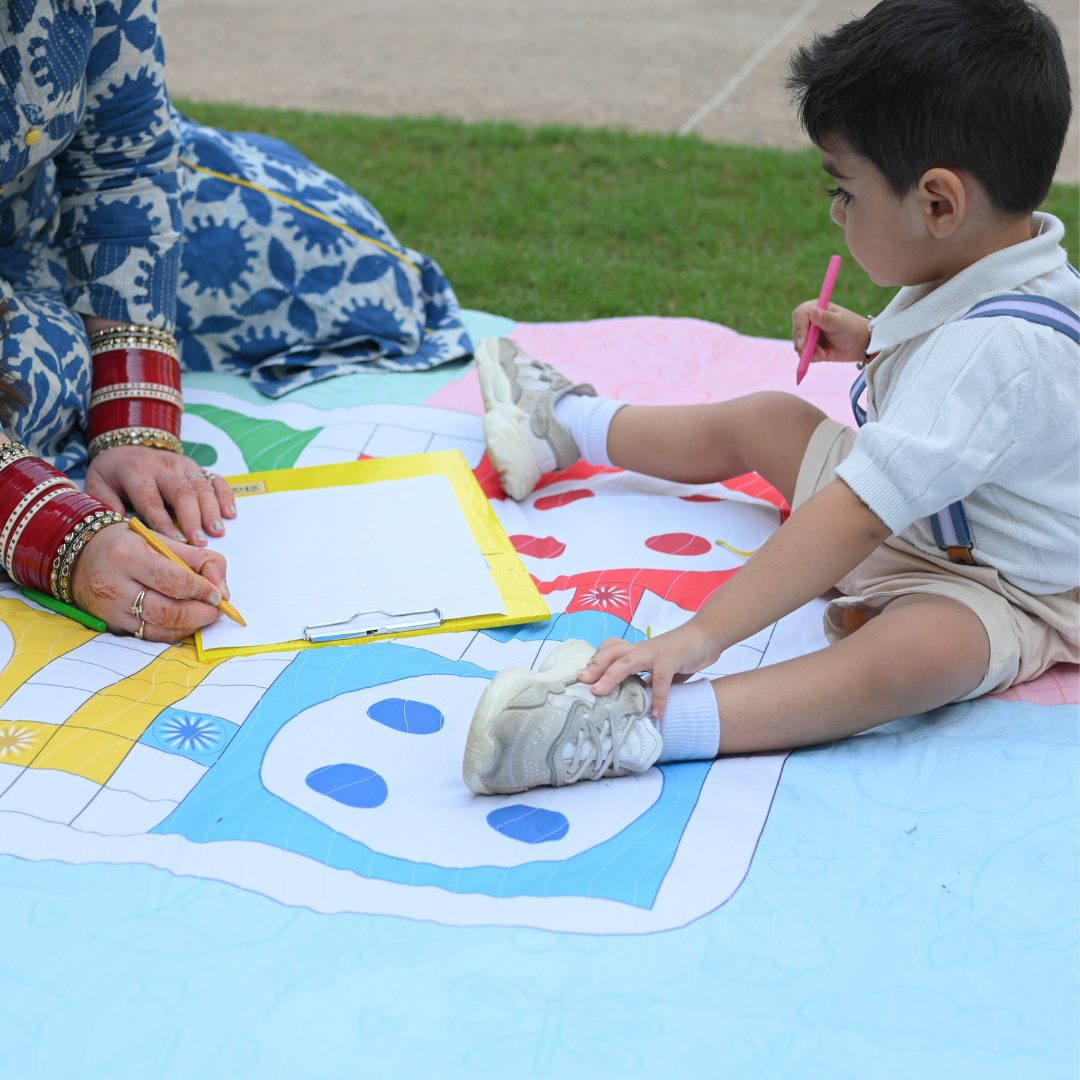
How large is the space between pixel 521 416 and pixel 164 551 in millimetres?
562

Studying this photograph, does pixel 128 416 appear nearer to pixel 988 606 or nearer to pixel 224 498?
pixel 224 498

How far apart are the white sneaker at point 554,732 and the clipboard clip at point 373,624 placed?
215 millimetres

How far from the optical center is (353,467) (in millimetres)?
1521

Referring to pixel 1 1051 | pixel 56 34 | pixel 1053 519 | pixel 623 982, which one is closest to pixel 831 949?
pixel 623 982

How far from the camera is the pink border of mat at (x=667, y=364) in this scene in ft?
5.84

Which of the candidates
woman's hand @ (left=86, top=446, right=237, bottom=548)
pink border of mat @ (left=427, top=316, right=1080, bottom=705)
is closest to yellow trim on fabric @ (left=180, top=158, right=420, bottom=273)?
pink border of mat @ (left=427, top=316, right=1080, bottom=705)

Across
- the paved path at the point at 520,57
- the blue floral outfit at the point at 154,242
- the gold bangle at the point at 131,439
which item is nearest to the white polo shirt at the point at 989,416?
the gold bangle at the point at 131,439

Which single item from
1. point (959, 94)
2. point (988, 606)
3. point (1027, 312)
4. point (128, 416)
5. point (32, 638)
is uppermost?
point (959, 94)

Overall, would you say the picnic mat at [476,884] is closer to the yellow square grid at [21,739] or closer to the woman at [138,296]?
the yellow square grid at [21,739]

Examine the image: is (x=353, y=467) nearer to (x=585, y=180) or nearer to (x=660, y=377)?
(x=660, y=377)

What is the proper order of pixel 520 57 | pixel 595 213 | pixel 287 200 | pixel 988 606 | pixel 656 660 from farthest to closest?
pixel 520 57
pixel 595 213
pixel 287 200
pixel 988 606
pixel 656 660

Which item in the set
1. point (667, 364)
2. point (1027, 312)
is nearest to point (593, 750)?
point (1027, 312)

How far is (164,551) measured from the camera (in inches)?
45.3

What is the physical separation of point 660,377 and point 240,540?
804 millimetres
